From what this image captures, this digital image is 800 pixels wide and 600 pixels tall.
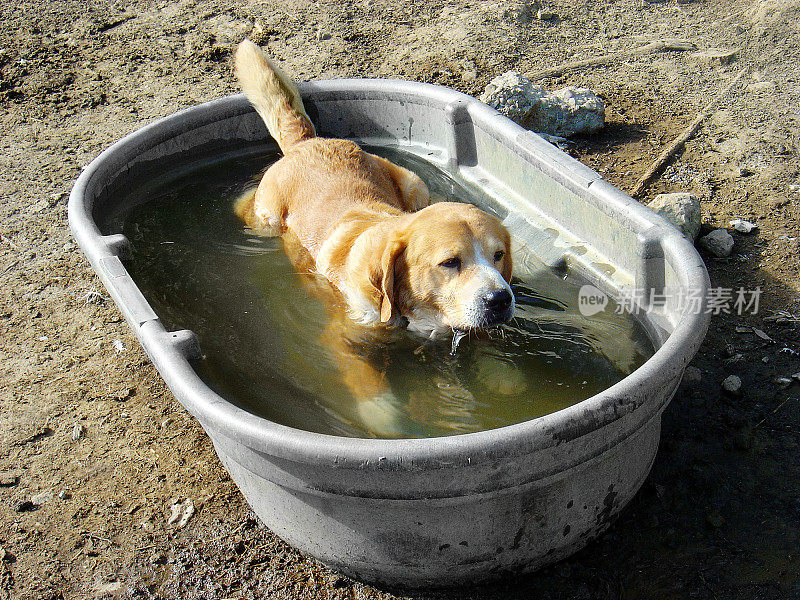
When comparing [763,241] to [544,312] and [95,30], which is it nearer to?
[544,312]

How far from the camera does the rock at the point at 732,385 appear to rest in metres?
3.46

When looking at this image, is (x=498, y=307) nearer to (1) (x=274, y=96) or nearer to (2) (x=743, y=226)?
(2) (x=743, y=226)

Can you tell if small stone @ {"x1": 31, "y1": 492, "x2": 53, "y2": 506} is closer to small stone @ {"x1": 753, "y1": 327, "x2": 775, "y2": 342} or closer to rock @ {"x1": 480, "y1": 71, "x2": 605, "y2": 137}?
small stone @ {"x1": 753, "y1": 327, "x2": 775, "y2": 342}

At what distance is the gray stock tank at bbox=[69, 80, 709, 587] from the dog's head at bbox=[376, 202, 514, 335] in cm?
64

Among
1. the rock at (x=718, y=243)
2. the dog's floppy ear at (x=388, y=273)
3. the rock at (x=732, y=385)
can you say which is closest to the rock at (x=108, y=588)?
the dog's floppy ear at (x=388, y=273)

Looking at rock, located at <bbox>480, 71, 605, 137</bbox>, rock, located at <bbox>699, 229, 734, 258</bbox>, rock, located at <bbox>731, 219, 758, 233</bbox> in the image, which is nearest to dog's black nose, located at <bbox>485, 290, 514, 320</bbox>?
rock, located at <bbox>699, 229, 734, 258</bbox>

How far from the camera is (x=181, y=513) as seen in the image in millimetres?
3094

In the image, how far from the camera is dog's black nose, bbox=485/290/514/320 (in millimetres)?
3332

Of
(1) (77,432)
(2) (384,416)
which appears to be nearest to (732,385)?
(2) (384,416)

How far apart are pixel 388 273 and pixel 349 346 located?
401 mm

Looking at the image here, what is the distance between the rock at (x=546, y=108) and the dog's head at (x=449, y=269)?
7.08ft

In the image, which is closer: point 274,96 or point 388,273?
point 388,273

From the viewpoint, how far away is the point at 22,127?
19.7 ft

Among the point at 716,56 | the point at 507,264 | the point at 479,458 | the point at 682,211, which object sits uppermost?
the point at 479,458
